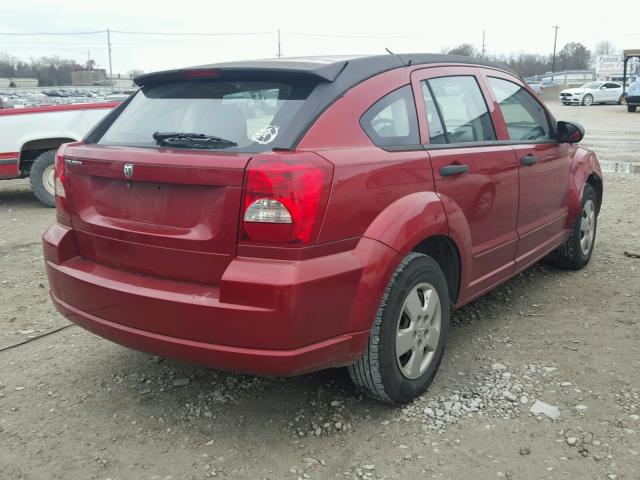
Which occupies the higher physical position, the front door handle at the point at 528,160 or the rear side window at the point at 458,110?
the rear side window at the point at 458,110

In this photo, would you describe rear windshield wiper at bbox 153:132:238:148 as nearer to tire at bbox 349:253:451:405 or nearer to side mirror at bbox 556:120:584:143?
tire at bbox 349:253:451:405

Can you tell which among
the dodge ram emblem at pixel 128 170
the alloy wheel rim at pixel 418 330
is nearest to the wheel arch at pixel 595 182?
the alloy wheel rim at pixel 418 330

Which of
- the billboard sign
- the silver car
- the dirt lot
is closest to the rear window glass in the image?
the dirt lot

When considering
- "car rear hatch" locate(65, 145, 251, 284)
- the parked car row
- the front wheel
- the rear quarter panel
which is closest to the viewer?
"car rear hatch" locate(65, 145, 251, 284)

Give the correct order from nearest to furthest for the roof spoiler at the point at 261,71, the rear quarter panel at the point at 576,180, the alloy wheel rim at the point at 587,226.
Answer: the roof spoiler at the point at 261,71
the rear quarter panel at the point at 576,180
the alloy wheel rim at the point at 587,226

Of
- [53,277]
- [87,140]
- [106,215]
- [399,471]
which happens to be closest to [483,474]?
[399,471]

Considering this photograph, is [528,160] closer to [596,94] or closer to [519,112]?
[519,112]

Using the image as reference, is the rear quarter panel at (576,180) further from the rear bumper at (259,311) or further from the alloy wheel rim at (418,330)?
the rear bumper at (259,311)

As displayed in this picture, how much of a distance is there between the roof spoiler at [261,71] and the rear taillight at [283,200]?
51cm

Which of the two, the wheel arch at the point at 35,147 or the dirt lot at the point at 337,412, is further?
the wheel arch at the point at 35,147

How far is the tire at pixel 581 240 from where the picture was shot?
4992mm

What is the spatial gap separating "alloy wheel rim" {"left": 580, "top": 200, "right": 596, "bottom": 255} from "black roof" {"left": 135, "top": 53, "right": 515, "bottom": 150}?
8.45 feet

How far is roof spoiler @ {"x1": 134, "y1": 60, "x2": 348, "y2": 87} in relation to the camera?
9.07ft

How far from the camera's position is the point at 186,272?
2.63 m
